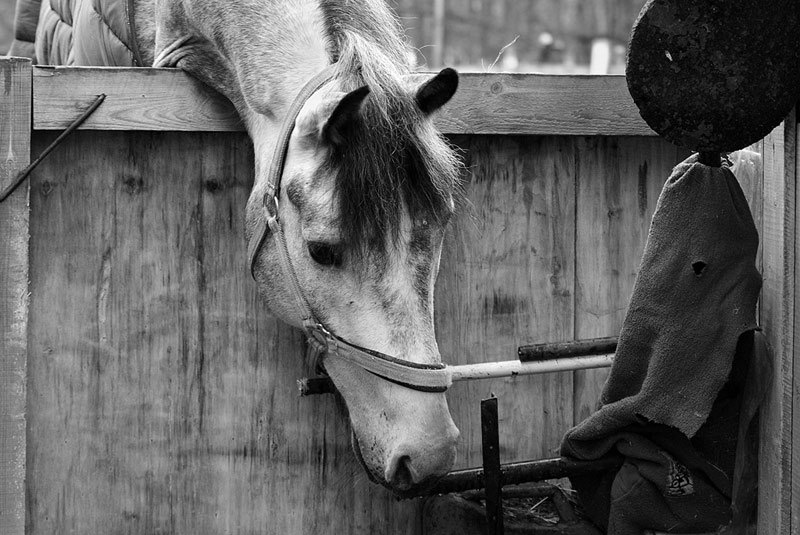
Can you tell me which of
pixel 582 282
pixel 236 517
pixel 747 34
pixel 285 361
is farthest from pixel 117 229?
pixel 747 34

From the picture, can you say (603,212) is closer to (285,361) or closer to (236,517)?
(285,361)

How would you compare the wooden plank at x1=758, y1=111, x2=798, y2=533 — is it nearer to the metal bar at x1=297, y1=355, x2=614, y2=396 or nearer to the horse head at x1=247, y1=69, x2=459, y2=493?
the metal bar at x1=297, y1=355, x2=614, y2=396

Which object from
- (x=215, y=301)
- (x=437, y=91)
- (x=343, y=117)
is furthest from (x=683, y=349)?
(x=215, y=301)

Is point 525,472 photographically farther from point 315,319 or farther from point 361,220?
point 361,220

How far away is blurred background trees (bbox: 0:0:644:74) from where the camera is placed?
15.4m

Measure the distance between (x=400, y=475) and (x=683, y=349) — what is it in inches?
26.3

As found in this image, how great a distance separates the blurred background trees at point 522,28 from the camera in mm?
15430

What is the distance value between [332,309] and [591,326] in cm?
86

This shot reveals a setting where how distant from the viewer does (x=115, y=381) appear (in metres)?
2.40

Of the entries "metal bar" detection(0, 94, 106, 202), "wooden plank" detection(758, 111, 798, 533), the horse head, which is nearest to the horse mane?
the horse head

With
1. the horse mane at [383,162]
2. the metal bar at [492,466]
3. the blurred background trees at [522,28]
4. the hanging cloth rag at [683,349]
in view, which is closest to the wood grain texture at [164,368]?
the metal bar at [492,466]

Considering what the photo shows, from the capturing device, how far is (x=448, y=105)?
2475 millimetres

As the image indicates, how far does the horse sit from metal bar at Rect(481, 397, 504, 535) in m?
0.29

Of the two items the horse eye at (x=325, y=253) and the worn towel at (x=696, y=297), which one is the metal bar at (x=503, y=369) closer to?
the worn towel at (x=696, y=297)
